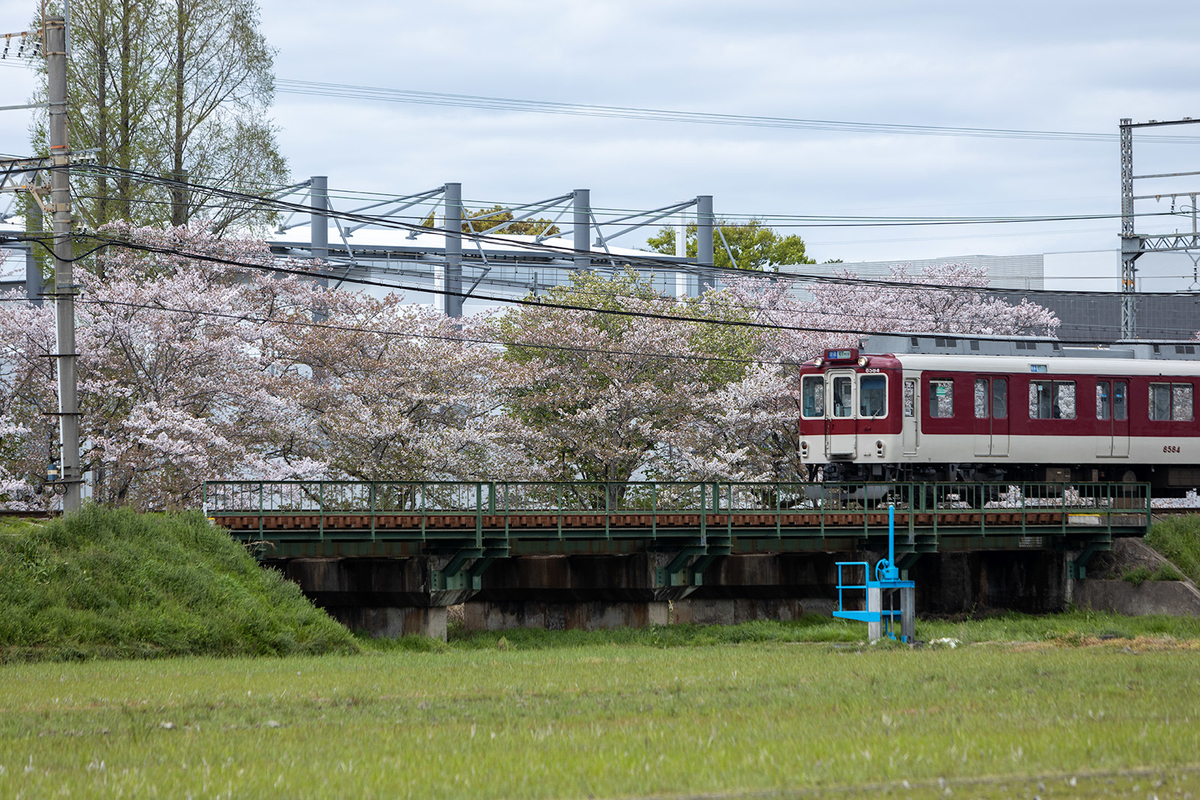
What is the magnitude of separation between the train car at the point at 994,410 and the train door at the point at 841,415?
0.02m

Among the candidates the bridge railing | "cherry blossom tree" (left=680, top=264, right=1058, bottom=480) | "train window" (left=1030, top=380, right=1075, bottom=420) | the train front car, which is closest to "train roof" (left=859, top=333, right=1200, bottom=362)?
"train window" (left=1030, top=380, right=1075, bottom=420)

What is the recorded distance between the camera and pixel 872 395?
31.6 metres

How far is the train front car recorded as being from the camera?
31453 millimetres

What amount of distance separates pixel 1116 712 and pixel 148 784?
8.67 metres

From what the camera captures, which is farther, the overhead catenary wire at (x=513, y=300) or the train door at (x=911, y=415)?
the train door at (x=911, y=415)

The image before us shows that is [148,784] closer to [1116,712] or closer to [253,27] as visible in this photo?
[1116,712]

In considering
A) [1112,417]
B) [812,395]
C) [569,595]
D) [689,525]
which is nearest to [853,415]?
[812,395]

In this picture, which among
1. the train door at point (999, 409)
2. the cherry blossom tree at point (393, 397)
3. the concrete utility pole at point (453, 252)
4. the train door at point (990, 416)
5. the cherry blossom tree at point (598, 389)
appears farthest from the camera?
the concrete utility pole at point (453, 252)

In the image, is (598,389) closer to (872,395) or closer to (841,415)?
(841,415)

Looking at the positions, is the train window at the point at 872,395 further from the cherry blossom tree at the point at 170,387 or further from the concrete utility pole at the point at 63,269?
the concrete utility pole at the point at 63,269

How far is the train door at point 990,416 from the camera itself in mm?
32094

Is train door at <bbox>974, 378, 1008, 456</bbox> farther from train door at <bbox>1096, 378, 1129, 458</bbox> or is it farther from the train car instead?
train door at <bbox>1096, 378, 1129, 458</bbox>

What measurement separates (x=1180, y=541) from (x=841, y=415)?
28.4 ft

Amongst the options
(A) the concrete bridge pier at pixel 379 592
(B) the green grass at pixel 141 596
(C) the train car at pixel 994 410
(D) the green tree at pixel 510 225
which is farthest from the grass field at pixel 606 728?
(D) the green tree at pixel 510 225
